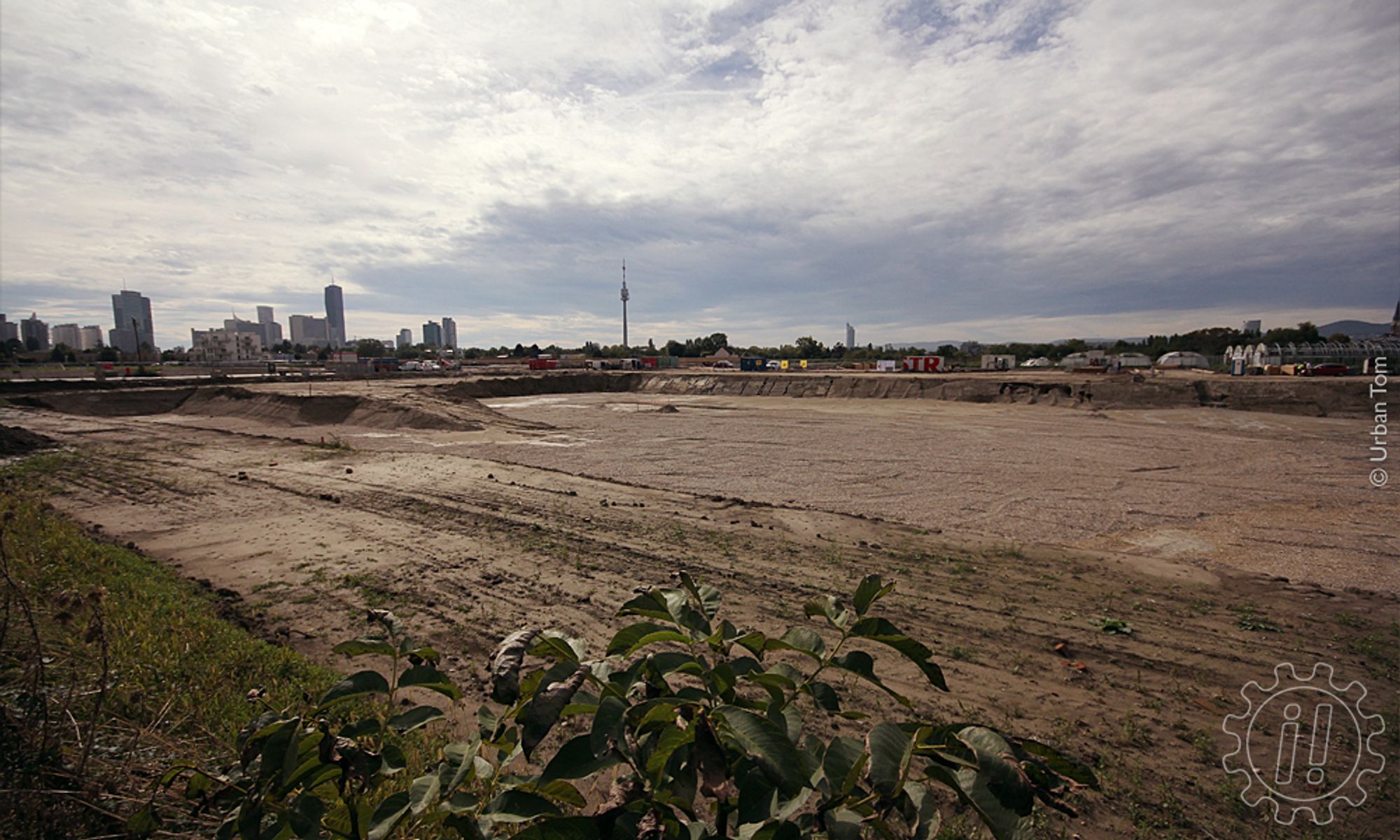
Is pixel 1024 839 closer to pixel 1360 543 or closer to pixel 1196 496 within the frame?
pixel 1360 543

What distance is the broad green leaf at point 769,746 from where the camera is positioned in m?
1.02

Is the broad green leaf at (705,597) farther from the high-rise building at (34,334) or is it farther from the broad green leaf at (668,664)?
the high-rise building at (34,334)

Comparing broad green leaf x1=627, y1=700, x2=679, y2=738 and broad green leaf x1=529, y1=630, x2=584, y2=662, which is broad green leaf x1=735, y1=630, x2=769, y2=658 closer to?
broad green leaf x1=627, y1=700, x2=679, y2=738

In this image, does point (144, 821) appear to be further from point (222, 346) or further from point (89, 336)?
point (89, 336)

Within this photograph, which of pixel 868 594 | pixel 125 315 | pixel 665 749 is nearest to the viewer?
pixel 665 749

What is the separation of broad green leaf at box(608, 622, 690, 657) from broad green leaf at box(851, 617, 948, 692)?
37 centimetres

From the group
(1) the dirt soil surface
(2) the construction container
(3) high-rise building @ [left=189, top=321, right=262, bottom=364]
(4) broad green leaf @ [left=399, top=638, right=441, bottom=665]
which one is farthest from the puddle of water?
(3) high-rise building @ [left=189, top=321, right=262, bottom=364]

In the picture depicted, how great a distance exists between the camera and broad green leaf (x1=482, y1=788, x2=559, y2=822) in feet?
3.58

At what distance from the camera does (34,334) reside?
137 metres

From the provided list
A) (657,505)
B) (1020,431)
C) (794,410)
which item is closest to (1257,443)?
(1020,431)

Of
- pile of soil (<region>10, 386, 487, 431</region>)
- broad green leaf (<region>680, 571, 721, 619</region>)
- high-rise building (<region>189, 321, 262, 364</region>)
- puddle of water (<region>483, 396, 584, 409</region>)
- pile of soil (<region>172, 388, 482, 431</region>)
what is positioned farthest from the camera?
high-rise building (<region>189, 321, 262, 364</region>)

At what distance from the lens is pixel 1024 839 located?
0.99m

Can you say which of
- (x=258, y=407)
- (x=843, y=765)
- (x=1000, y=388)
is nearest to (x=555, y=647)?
(x=843, y=765)

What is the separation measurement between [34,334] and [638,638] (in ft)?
672
